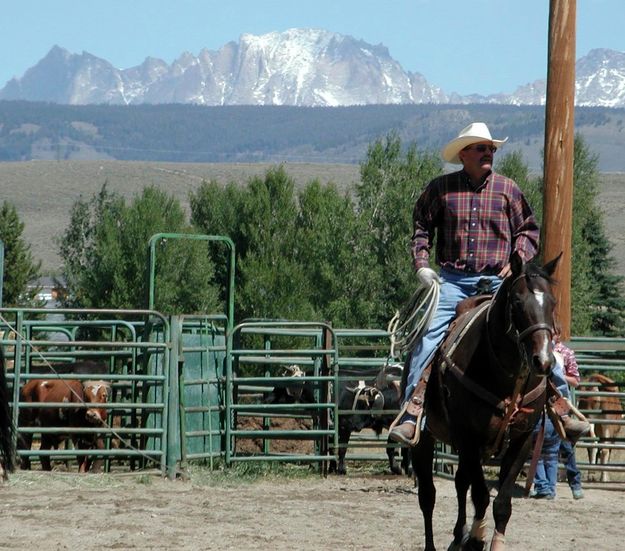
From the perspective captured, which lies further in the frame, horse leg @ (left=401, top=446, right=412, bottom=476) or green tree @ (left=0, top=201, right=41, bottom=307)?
green tree @ (left=0, top=201, right=41, bottom=307)

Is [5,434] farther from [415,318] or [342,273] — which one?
[342,273]

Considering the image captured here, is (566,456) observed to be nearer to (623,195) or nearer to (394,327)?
(394,327)

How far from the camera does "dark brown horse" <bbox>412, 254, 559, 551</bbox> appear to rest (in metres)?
6.55

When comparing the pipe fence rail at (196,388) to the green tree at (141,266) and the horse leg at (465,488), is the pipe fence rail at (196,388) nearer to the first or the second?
the horse leg at (465,488)

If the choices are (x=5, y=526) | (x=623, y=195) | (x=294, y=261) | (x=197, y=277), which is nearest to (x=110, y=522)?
(x=5, y=526)

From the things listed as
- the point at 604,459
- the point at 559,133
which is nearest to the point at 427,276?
the point at 559,133

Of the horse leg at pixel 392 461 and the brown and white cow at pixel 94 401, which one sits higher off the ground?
the brown and white cow at pixel 94 401

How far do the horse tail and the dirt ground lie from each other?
74 cm

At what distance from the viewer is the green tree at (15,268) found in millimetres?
47278

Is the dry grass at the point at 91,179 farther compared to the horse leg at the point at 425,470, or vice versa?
the dry grass at the point at 91,179

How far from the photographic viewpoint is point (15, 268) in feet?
159

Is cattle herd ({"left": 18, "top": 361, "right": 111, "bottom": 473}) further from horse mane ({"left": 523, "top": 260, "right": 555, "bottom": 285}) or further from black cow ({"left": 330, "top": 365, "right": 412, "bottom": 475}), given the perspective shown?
horse mane ({"left": 523, "top": 260, "right": 555, "bottom": 285})

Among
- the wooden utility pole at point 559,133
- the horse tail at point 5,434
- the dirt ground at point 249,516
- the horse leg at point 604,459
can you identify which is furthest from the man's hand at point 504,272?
the horse leg at point 604,459

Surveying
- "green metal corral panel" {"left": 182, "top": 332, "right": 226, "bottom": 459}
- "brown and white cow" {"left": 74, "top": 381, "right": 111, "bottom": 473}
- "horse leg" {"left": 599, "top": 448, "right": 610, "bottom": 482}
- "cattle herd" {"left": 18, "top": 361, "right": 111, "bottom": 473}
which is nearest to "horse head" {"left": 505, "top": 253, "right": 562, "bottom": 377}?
"green metal corral panel" {"left": 182, "top": 332, "right": 226, "bottom": 459}
